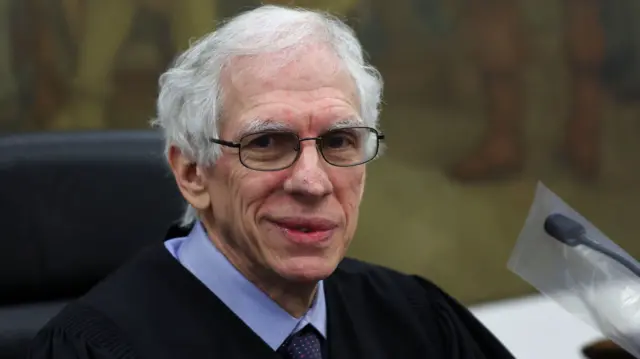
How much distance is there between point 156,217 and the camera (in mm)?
1365

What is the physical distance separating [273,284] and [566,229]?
0.37 m

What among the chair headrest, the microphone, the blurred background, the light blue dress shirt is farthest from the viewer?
the blurred background

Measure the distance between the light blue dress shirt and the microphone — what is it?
0.34 meters

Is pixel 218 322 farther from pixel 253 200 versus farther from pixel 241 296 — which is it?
pixel 253 200

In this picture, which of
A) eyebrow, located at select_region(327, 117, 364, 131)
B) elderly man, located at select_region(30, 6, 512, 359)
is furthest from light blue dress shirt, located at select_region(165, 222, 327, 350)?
eyebrow, located at select_region(327, 117, 364, 131)

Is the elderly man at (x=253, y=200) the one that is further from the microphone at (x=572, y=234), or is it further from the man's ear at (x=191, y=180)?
the microphone at (x=572, y=234)

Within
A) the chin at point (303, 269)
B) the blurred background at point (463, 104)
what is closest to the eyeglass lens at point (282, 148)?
the chin at point (303, 269)

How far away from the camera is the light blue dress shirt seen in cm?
105

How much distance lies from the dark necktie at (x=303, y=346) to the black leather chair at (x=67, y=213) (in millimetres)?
384

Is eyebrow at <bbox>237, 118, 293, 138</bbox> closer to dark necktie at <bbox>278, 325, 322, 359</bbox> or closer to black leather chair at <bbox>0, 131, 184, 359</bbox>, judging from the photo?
dark necktie at <bbox>278, 325, 322, 359</bbox>

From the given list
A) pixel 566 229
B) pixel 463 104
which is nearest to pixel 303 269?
pixel 566 229

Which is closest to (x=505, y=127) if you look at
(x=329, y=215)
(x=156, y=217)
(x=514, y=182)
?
(x=514, y=182)

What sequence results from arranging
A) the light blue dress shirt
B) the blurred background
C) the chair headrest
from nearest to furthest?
the light blue dress shirt → the chair headrest → the blurred background

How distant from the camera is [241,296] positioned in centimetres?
106
